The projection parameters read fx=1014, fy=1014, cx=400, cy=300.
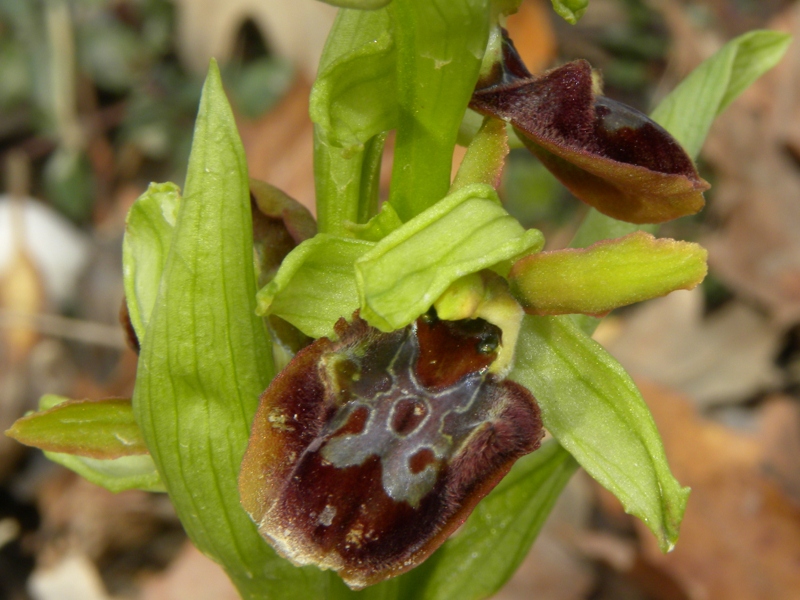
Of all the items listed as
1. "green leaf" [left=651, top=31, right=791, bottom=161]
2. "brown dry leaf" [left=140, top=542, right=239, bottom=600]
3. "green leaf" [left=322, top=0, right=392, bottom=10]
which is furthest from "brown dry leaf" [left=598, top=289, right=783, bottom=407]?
"green leaf" [left=322, top=0, right=392, bottom=10]

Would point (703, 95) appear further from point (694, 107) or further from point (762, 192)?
point (762, 192)

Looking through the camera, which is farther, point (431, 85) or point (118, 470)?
point (118, 470)

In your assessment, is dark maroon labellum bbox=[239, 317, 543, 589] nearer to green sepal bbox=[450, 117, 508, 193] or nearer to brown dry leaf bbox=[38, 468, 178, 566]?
green sepal bbox=[450, 117, 508, 193]

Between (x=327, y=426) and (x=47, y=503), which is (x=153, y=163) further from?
(x=327, y=426)

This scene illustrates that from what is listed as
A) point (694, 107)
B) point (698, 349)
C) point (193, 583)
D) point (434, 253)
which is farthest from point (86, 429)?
point (698, 349)

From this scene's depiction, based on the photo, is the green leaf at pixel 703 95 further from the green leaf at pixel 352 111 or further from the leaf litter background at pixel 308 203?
the leaf litter background at pixel 308 203
